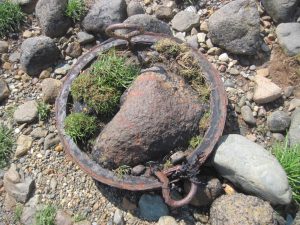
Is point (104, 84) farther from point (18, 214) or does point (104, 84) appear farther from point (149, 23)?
point (18, 214)

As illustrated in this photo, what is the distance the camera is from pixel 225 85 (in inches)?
174

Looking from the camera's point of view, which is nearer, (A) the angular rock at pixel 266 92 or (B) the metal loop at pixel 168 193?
(B) the metal loop at pixel 168 193

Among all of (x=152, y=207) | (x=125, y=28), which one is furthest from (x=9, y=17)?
(x=152, y=207)

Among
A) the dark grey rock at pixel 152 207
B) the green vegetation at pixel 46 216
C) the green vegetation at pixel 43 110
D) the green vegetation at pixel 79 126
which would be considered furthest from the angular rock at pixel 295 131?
the green vegetation at pixel 43 110

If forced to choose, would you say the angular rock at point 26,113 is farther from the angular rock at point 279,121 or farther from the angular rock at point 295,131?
the angular rock at point 295,131

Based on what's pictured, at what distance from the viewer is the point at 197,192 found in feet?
12.5

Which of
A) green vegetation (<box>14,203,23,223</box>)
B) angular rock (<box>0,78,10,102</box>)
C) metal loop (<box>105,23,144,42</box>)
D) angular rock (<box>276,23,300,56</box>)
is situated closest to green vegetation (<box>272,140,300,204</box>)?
angular rock (<box>276,23,300,56</box>)

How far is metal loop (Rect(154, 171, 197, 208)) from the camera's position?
344 cm

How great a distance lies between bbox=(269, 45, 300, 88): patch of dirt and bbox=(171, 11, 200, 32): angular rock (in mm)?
937

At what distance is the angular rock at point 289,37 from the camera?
173 inches

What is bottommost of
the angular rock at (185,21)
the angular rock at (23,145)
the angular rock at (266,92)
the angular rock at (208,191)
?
the angular rock at (208,191)

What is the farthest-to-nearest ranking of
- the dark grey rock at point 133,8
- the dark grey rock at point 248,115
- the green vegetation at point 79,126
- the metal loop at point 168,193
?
the dark grey rock at point 133,8
the dark grey rock at point 248,115
the green vegetation at point 79,126
the metal loop at point 168,193

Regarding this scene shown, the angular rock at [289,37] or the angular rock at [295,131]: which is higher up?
the angular rock at [289,37]

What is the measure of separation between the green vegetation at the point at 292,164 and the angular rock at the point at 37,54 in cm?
258
